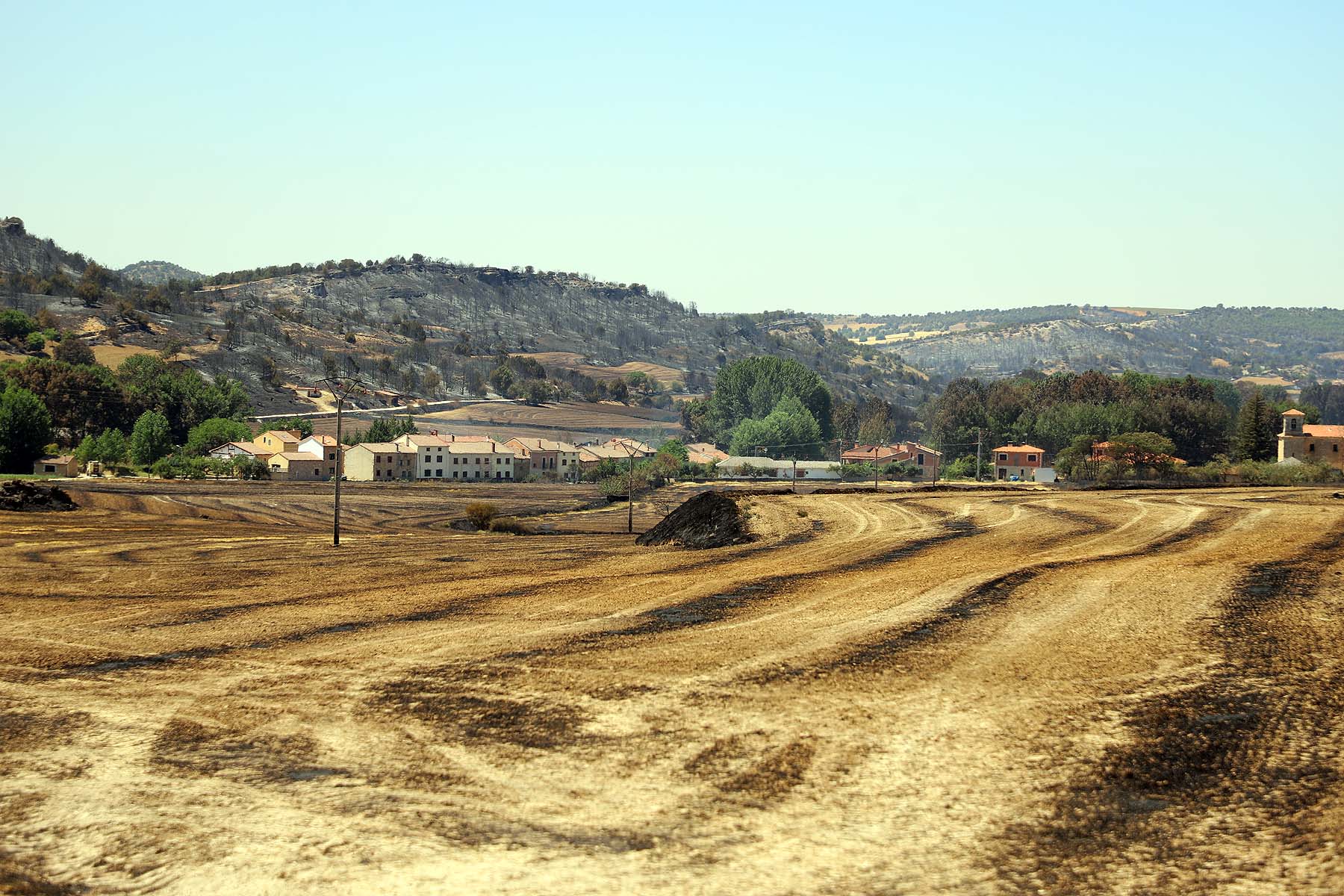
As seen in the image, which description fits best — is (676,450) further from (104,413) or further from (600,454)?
(104,413)

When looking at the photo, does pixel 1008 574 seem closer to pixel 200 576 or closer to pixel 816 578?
pixel 816 578

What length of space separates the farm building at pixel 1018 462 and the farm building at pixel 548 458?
62592 mm

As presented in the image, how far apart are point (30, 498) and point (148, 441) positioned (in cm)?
7737

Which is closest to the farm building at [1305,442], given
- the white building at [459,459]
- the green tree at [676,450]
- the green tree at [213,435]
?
the green tree at [676,450]

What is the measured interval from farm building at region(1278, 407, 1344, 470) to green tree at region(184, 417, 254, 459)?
130539 millimetres

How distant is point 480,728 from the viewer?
13.9 meters

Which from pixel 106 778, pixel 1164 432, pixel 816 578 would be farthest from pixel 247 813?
pixel 1164 432

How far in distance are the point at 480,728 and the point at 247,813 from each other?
10.7ft

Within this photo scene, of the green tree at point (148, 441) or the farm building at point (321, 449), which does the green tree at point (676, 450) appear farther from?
the green tree at point (148, 441)

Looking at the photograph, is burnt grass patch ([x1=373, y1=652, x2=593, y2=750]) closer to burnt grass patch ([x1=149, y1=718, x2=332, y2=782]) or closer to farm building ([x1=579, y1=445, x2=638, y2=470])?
burnt grass patch ([x1=149, y1=718, x2=332, y2=782])

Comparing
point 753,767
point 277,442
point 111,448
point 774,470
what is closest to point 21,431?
point 111,448

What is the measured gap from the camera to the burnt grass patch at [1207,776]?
33.4 ft

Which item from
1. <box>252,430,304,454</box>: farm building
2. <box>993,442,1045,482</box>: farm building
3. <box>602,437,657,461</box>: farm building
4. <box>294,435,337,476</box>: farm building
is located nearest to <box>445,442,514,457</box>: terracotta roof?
<box>294,435,337,476</box>: farm building

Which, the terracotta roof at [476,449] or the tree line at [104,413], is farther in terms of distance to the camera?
the terracotta roof at [476,449]
